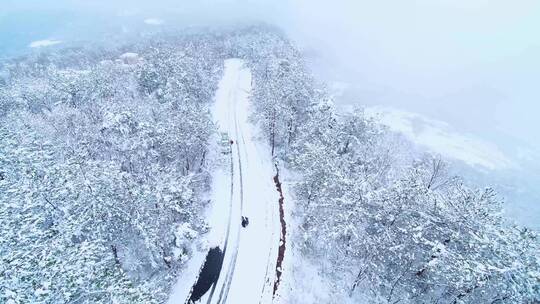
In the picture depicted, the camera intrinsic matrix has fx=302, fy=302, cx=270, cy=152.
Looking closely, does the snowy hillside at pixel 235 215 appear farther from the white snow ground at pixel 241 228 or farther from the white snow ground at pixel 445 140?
the white snow ground at pixel 445 140

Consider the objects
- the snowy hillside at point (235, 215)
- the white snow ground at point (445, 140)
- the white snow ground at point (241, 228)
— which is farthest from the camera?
the white snow ground at point (445, 140)

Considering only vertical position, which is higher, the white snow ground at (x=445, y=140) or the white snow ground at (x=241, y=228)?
the white snow ground at (x=241, y=228)

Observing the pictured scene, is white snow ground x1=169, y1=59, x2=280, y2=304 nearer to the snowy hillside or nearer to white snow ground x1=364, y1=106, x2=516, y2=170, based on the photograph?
the snowy hillside

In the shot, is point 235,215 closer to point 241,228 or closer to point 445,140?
point 241,228

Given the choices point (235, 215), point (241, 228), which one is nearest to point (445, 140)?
point (235, 215)

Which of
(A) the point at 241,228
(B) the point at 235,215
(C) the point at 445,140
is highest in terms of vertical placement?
(B) the point at 235,215

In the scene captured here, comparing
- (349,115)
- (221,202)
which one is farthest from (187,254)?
(349,115)

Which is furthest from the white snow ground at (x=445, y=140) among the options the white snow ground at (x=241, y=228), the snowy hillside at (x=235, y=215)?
the snowy hillside at (x=235, y=215)

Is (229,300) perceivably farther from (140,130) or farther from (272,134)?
(272,134)

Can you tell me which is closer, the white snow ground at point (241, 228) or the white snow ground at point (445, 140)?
the white snow ground at point (241, 228)
